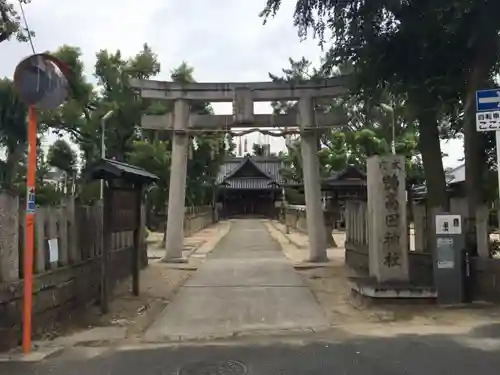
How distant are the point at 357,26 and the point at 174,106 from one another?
30.0 ft

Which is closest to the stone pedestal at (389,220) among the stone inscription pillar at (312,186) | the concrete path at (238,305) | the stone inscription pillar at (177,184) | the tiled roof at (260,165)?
the concrete path at (238,305)

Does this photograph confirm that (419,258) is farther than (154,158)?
No

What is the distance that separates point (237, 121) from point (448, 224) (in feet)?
31.9

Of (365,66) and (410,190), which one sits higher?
(365,66)

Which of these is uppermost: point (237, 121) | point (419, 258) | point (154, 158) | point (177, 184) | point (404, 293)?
point (237, 121)

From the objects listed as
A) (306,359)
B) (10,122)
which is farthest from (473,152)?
(10,122)

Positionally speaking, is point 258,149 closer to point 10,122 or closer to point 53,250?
point 10,122

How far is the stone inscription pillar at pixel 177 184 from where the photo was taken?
18.2 m

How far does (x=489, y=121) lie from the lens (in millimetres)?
7227

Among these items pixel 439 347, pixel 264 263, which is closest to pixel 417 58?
pixel 439 347

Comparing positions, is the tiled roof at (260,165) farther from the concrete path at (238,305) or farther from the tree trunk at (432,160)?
the tree trunk at (432,160)

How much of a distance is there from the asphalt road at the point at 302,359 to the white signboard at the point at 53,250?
5.89 feet

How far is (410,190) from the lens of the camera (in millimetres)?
13867

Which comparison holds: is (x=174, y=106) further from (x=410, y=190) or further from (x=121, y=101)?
(x=121, y=101)
